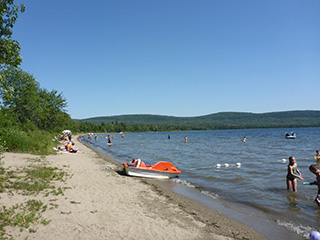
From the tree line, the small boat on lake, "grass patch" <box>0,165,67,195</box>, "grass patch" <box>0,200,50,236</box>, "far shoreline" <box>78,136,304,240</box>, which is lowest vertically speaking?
"far shoreline" <box>78,136,304,240</box>

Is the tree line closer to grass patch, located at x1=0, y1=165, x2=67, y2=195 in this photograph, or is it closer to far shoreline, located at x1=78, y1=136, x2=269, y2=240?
grass patch, located at x1=0, y1=165, x2=67, y2=195

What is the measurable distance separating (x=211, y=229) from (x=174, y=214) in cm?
134

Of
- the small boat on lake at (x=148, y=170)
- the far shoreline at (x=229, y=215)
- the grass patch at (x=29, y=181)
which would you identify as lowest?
the far shoreline at (x=229, y=215)

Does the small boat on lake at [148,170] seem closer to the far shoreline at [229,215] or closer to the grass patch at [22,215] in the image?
the far shoreline at [229,215]

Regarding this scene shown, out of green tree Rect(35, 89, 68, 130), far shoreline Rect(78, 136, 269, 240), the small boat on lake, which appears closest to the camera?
far shoreline Rect(78, 136, 269, 240)

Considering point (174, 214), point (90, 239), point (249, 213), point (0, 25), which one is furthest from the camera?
point (249, 213)

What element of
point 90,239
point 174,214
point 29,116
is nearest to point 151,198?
point 174,214

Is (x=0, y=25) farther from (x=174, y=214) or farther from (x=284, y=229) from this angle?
(x=284, y=229)

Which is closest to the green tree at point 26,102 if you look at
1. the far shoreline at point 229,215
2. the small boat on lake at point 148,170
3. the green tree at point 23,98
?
the green tree at point 23,98

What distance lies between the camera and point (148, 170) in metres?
Result: 13.0

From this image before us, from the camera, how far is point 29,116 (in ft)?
118

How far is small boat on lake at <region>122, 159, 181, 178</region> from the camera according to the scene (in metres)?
12.8

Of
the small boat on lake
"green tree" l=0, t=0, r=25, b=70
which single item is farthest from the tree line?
the small boat on lake

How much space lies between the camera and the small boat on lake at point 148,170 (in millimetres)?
12828
